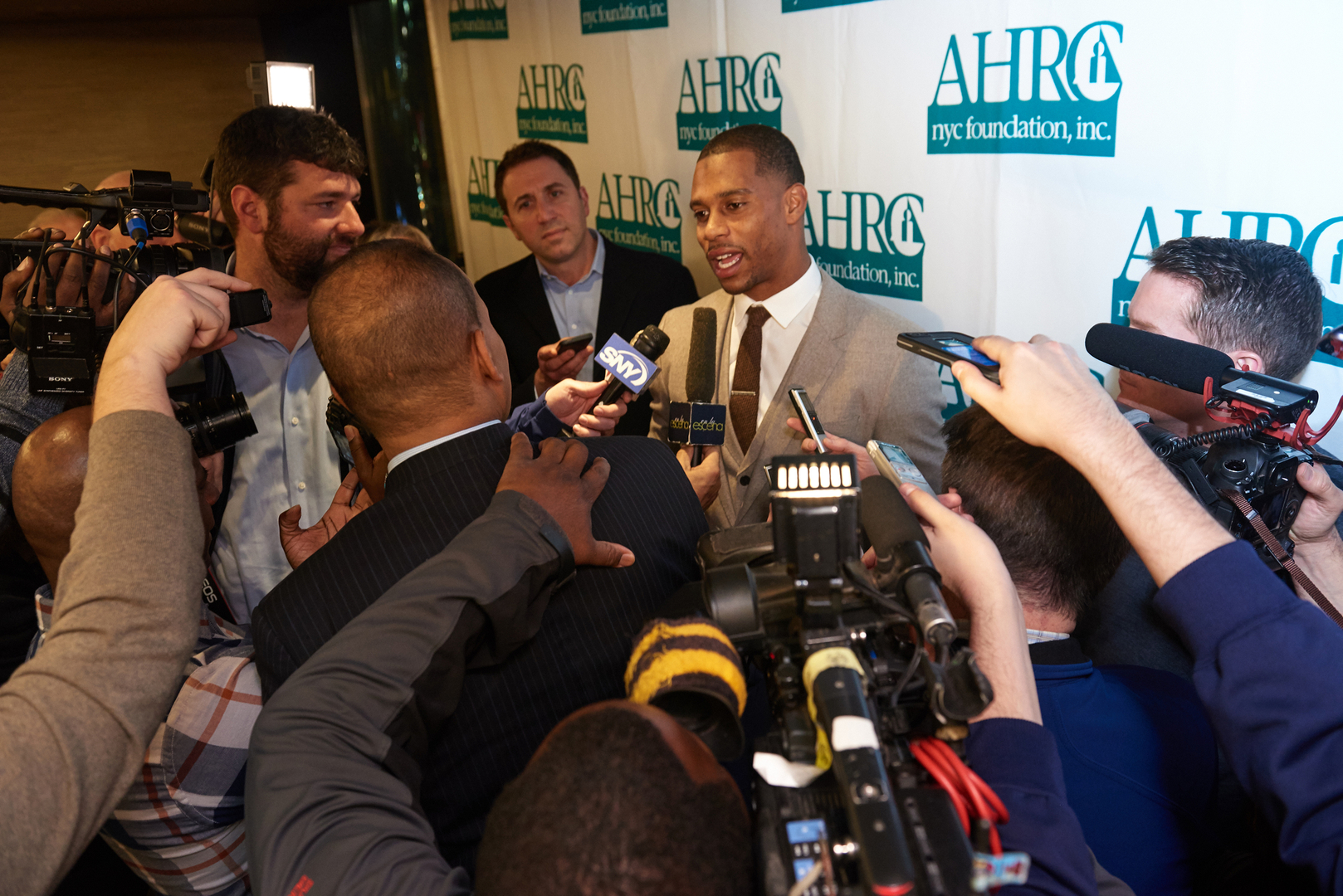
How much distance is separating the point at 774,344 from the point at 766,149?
22.9 inches

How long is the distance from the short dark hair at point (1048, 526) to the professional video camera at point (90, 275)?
136 centimetres

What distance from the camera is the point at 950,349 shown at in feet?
3.99

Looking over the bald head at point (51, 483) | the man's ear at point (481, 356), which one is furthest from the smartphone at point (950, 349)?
the bald head at point (51, 483)

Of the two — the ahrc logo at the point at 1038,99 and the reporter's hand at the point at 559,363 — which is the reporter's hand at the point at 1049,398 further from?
the reporter's hand at the point at 559,363

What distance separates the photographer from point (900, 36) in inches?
88.4

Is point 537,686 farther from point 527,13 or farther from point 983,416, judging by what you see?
point 527,13

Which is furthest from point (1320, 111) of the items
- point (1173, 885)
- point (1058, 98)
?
point (1173, 885)

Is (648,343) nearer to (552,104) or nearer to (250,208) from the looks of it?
(250,208)

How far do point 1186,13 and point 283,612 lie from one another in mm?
2037

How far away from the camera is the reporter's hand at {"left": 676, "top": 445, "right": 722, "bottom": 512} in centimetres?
204

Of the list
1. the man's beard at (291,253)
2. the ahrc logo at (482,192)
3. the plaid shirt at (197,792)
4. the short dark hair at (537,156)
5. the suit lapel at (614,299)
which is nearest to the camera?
the plaid shirt at (197,792)

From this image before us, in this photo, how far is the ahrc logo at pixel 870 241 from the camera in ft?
7.79

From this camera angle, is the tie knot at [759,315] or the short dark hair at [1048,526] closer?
the short dark hair at [1048,526]

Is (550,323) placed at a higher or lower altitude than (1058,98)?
lower
